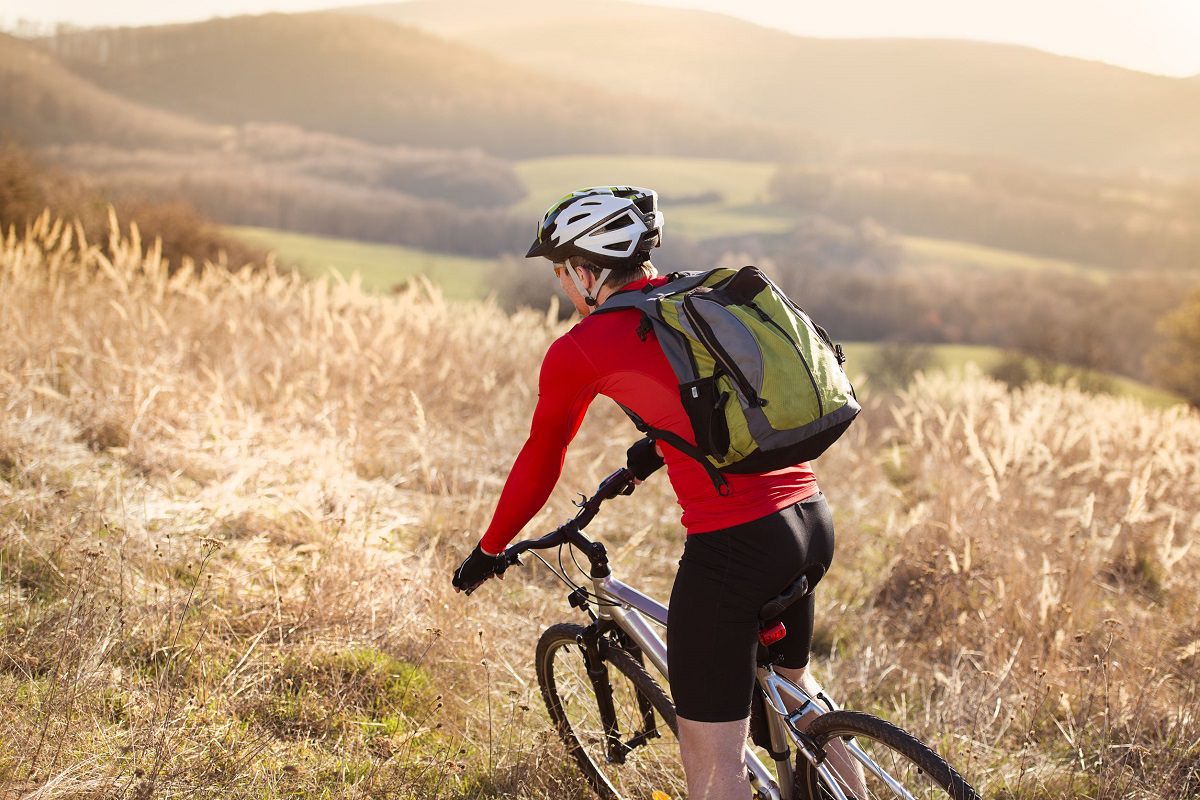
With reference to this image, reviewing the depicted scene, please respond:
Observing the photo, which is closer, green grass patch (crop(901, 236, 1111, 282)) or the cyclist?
the cyclist

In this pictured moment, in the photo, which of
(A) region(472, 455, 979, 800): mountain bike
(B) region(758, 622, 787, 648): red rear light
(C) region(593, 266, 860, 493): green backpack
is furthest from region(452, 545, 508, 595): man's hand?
(B) region(758, 622, 787, 648): red rear light

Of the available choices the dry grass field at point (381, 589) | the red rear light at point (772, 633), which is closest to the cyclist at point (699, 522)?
the red rear light at point (772, 633)

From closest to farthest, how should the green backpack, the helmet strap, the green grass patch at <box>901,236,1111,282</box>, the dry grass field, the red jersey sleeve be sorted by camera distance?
the green backpack → the red jersey sleeve → the helmet strap → the dry grass field → the green grass patch at <box>901,236,1111,282</box>

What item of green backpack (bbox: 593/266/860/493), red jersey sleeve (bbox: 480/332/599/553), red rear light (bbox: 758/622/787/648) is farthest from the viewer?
red rear light (bbox: 758/622/787/648)

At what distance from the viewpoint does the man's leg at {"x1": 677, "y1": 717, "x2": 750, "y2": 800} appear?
2.73m

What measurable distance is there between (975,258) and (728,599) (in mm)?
111956

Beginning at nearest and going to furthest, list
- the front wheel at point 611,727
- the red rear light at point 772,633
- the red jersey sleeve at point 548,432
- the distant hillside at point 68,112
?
the red jersey sleeve at point 548,432 < the red rear light at point 772,633 < the front wheel at point 611,727 < the distant hillside at point 68,112

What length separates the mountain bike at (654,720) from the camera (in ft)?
9.03

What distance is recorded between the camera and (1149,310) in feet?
232

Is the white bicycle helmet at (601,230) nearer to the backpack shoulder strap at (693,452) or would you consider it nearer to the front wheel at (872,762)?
the backpack shoulder strap at (693,452)

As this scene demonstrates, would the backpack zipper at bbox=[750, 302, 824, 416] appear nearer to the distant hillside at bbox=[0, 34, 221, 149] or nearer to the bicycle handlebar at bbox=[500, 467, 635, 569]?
the bicycle handlebar at bbox=[500, 467, 635, 569]

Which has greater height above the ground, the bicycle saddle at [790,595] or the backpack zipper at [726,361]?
the backpack zipper at [726,361]

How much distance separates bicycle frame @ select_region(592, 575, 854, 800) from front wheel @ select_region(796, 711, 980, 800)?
5cm

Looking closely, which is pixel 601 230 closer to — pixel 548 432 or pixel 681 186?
pixel 548 432
